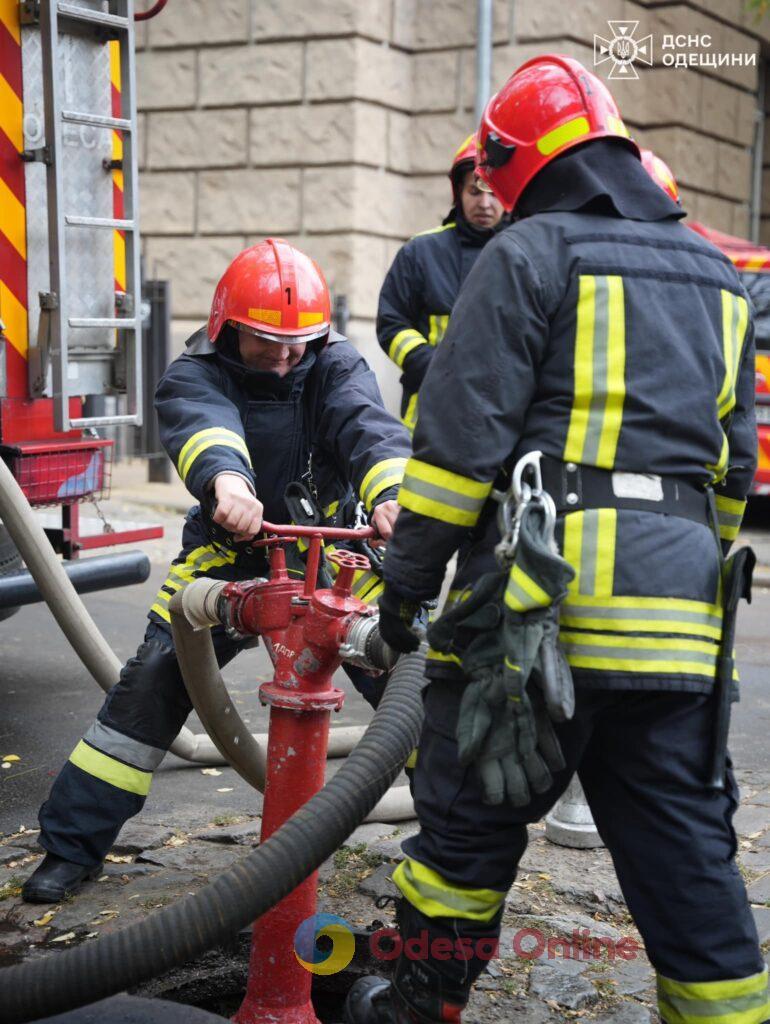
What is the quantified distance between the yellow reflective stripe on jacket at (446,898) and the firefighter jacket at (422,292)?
3552mm

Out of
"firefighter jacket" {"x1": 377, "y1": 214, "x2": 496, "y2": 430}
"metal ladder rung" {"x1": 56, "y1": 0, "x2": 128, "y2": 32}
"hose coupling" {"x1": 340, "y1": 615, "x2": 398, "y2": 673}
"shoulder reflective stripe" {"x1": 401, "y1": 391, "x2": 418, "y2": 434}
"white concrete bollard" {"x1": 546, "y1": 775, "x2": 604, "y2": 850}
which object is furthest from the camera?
"shoulder reflective stripe" {"x1": 401, "y1": 391, "x2": 418, "y2": 434}

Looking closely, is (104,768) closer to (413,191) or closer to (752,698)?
(752,698)

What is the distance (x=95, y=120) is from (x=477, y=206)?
5.44ft

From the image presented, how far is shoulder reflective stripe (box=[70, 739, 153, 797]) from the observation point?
11.1 feet

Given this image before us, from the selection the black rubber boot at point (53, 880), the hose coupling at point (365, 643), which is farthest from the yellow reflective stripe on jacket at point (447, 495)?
the black rubber boot at point (53, 880)

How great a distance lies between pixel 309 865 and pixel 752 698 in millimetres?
3422

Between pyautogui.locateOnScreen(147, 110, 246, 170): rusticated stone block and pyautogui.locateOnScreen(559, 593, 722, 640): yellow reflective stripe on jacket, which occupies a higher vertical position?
pyautogui.locateOnScreen(147, 110, 246, 170): rusticated stone block

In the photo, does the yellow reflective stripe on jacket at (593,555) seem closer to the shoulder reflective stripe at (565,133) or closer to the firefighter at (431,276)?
the shoulder reflective stripe at (565,133)

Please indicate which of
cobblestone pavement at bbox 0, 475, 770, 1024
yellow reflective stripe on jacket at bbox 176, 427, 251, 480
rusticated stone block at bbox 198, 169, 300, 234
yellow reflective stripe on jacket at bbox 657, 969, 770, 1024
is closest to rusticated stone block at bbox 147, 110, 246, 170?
rusticated stone block at bbox 198, 169, 300, 234

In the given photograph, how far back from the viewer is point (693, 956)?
2.29 metres

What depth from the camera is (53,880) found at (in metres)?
3.34

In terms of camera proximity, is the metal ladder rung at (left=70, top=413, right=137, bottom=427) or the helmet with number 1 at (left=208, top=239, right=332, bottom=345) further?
the metal ladder rung at (left=70, top=413, right=137, bottom=427)

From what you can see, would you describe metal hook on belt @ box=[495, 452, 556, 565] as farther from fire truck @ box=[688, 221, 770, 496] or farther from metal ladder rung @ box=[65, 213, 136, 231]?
fire truck @ box=[688, 221, 770, 496]

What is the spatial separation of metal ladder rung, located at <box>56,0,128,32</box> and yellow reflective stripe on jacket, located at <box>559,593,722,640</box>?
3068 millimetres
